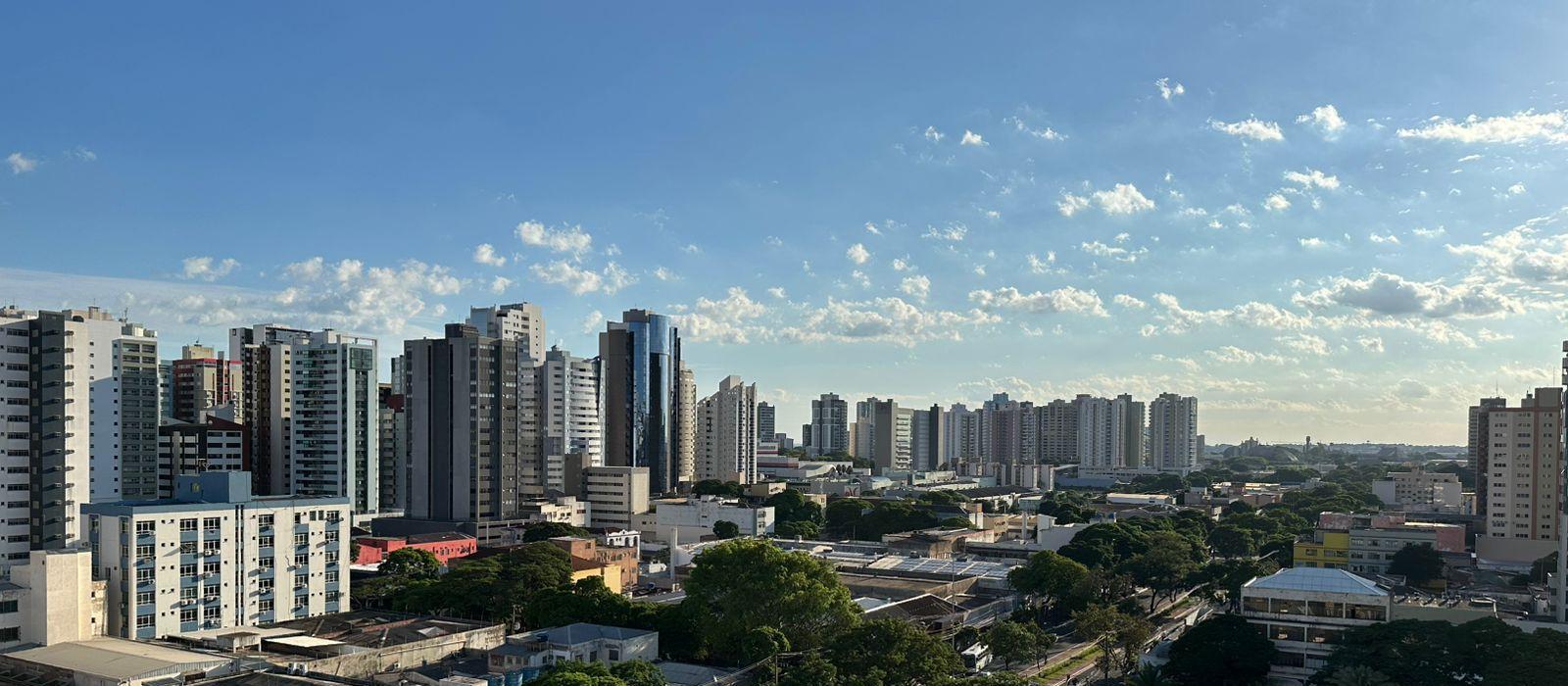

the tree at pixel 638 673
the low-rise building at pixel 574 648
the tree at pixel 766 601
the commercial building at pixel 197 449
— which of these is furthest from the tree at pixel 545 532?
the tree at pixel 638 673

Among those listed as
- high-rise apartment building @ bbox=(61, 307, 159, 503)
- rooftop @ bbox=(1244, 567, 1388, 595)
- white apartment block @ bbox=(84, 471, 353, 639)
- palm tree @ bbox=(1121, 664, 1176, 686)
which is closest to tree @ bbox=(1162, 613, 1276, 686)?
palm tree @ bbox=(1121, 664, 1176, 686)

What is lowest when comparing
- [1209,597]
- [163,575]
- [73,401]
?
[1209,597]

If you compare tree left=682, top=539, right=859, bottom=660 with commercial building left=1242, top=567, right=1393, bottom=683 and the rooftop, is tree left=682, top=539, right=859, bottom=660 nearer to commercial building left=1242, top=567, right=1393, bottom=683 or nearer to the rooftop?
commercial building left=1242, top=567, right=1393, bottom=683

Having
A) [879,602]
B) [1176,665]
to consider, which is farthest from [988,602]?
[1176,665]

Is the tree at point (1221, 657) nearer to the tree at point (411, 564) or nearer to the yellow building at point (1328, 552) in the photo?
the yellow building at point (1328, 552)

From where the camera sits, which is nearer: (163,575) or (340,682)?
(340,682)

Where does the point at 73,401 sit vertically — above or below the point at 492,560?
above

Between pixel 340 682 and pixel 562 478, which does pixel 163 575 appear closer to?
pixel 340 682
